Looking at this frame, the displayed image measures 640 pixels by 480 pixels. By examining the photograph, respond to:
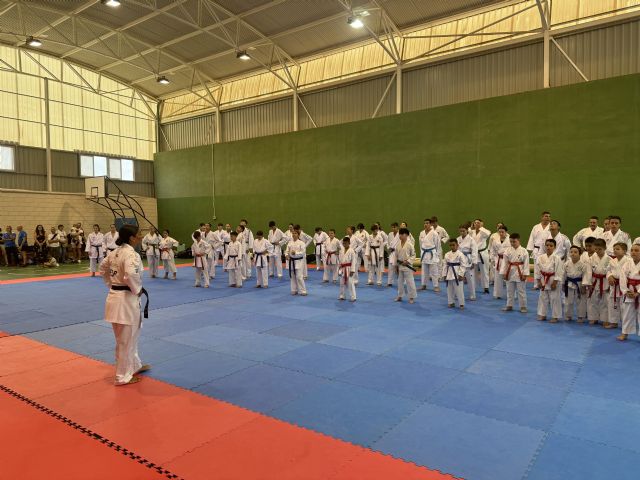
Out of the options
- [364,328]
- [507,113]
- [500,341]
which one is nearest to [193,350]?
[364,328]

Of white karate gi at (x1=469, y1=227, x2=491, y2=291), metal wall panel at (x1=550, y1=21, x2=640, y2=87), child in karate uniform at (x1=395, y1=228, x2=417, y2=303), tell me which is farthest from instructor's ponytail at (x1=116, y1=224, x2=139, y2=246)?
metal wall panel at (x1=550, y1=21, x2=640, y2=87)

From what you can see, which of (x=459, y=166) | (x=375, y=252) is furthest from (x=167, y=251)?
(x=459, y=166)

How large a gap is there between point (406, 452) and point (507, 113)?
11.1 meters

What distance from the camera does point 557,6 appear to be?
11883 mm

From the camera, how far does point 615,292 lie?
19.4ft

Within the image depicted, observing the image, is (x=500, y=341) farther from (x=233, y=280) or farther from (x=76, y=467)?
(x=233, y=280)

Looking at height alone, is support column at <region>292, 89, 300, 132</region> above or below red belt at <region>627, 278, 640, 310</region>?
above

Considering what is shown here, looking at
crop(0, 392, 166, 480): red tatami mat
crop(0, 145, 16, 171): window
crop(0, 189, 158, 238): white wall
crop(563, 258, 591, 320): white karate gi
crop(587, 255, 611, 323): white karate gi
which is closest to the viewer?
crop(0, 392, 166, 480): red tatami mat

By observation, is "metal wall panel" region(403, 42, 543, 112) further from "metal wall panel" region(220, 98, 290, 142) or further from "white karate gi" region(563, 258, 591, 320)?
"white karate gi" region(563, 258, 591, 320)

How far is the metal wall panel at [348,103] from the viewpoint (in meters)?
14.8

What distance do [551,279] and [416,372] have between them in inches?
128

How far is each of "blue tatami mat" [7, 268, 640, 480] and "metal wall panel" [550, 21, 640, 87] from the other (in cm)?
686

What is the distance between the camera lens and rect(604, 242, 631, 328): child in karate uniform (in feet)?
18.8

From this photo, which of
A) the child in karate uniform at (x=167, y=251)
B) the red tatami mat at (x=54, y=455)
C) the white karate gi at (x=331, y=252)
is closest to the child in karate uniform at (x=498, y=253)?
the white karate gi at (x=331, y=252)
